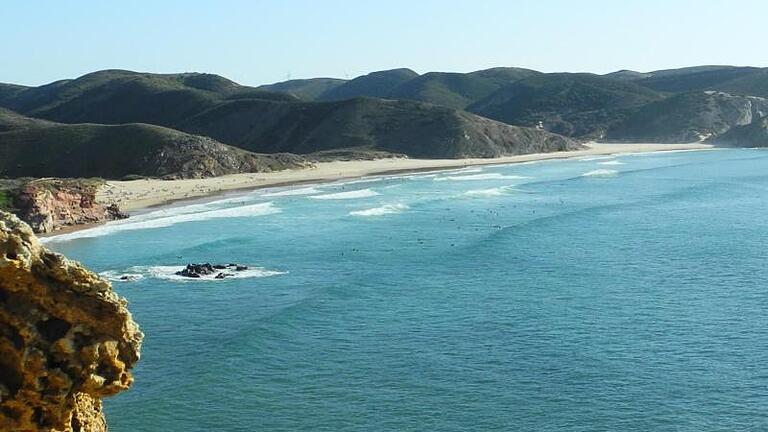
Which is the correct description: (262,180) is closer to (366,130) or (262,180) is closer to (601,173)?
(601,173)

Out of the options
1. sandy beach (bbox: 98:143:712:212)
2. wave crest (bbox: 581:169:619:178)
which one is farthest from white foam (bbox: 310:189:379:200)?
wave crest (bbox: 581:169:619:178)

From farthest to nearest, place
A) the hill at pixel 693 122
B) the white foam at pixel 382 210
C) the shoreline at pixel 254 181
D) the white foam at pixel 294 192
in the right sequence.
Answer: the hill at pixel 693 122
the white foam at pixel 294 192
the shoreline at pixel 254 181
the white foam at pixel 382 210

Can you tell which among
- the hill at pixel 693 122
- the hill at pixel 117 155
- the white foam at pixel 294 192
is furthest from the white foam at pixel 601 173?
the hill at pixel 693 122

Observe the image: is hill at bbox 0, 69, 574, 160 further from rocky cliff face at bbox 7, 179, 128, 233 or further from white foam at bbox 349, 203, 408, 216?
white foam at bbox 349, 203, 408, 216

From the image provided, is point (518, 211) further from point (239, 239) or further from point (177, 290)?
point (177, 290)

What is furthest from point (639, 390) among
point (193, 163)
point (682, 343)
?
point (193, 163)

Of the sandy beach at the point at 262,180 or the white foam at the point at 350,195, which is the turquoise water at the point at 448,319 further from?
the sandy beach at the point at 262,180
